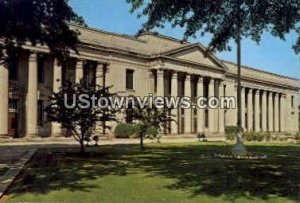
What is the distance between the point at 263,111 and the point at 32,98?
57500mm

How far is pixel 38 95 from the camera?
5519 centimetres

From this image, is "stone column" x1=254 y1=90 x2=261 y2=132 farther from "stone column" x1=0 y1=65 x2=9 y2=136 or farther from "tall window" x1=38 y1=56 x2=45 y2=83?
"stone column" x1=0 y1=65 x2=9 y2=136

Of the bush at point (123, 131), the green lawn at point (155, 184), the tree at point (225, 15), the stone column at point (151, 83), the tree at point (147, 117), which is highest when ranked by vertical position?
the stone column at point (151, 83)

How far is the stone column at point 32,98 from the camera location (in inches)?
2051

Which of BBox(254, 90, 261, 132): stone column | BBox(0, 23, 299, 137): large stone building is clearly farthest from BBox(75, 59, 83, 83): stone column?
BBox(254, 90, 261, 132): stone column

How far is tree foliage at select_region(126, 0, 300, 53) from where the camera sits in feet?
48.5

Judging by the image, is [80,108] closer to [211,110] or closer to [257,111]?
[211,110]

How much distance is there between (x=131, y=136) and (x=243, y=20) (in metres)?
42.9

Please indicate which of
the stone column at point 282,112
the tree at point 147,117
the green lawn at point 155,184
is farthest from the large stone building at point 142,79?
the green lawn at point 155,184

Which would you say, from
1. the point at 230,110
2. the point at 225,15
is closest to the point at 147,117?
the point at 225,15

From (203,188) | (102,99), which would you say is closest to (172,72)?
(102,99)

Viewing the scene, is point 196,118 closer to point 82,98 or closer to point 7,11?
point 82,98

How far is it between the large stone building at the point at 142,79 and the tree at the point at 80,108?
11.8 m

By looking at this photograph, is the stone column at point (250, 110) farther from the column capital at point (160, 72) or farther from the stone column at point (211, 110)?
the column capital at point (160, 72)
